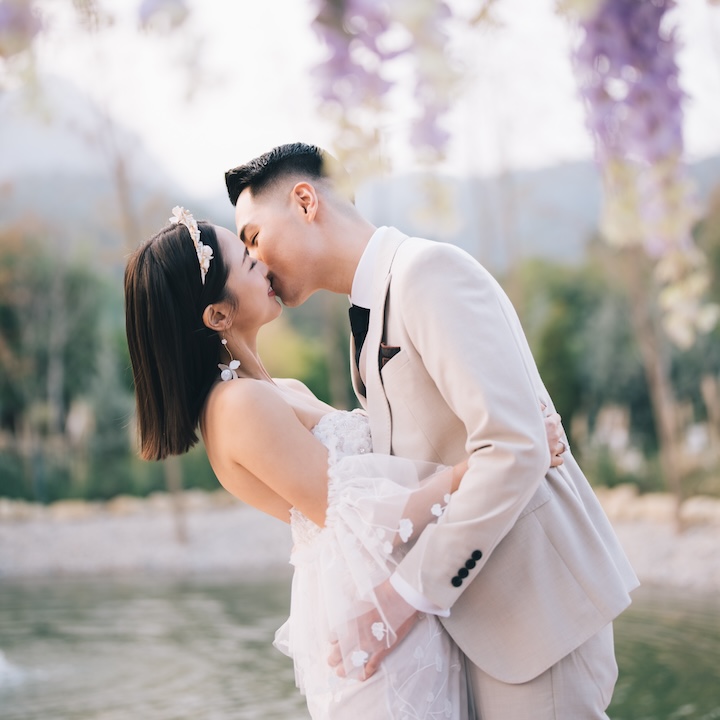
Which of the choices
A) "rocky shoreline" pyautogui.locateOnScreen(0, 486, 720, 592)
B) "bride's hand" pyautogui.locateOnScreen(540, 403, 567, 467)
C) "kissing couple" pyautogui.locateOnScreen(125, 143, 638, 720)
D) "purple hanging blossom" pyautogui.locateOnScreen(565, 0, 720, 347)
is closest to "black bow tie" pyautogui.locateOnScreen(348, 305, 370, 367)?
"kissing couple" pyautogui.locateOnScreen(125, 143, 638, 720)

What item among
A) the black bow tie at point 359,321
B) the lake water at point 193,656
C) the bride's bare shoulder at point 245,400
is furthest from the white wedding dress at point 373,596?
the lake water at point 193,656

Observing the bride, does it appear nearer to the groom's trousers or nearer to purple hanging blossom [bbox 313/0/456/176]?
the groom's trousers

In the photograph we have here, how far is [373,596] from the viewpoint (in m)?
1.74

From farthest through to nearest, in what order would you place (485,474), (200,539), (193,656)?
1. (200,539)
2. (193,656)
3. (485,474)

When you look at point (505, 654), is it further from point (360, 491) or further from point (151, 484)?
point (151, 484)

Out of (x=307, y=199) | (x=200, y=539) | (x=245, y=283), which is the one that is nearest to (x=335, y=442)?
(x=245, y=283)

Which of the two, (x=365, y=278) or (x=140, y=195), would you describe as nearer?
(x=365, y=278)

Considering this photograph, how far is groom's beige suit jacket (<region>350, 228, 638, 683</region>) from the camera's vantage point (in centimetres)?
163

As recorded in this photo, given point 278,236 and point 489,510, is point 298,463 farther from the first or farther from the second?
point 278,236

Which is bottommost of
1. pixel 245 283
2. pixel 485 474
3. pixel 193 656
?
pixel 193 656

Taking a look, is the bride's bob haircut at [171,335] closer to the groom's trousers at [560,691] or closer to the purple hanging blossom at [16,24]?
the groom's trousers at [560,691]

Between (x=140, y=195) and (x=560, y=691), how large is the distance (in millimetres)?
26700

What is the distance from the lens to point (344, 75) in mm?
808

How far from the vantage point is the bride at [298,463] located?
1.76m
